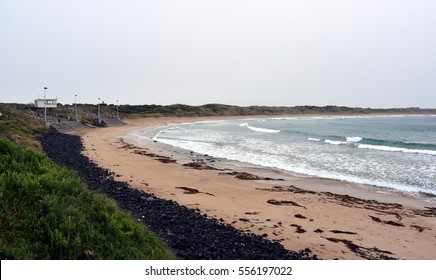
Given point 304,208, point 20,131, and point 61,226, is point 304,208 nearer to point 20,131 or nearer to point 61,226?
point 61,226

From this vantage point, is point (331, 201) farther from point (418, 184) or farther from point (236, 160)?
point (236, 160)

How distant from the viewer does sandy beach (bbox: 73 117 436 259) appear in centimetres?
836

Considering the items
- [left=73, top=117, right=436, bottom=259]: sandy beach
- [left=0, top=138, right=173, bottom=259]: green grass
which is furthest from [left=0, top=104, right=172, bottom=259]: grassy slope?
[left=73, top=117, right=436, bottom=259]: sandy beach

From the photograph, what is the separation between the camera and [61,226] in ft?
17.6

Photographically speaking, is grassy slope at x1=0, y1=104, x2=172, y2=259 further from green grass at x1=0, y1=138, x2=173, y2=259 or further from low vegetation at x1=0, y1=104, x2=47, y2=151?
low vegetation at x1=0, y1=104, x2=47, y2=151

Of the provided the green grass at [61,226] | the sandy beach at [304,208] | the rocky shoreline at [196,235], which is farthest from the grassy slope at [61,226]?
the sandy beach at [304,208]

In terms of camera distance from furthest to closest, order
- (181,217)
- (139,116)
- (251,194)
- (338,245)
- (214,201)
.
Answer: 1. (139,116)
2. (251,194)
3. (214,201)
4. (181,217)
5. (338,245)

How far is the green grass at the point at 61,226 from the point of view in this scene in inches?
196

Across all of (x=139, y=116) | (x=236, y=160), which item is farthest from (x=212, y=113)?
(x=236, y=160)

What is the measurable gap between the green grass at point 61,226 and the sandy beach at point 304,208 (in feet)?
12.1

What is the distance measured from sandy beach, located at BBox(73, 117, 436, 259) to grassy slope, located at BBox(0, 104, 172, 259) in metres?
3.62

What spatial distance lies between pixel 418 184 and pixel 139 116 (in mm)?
77347

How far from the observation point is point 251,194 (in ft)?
42.7

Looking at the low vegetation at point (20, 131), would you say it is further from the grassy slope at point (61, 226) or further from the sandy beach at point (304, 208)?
the grassy slope at point (61, 226)
